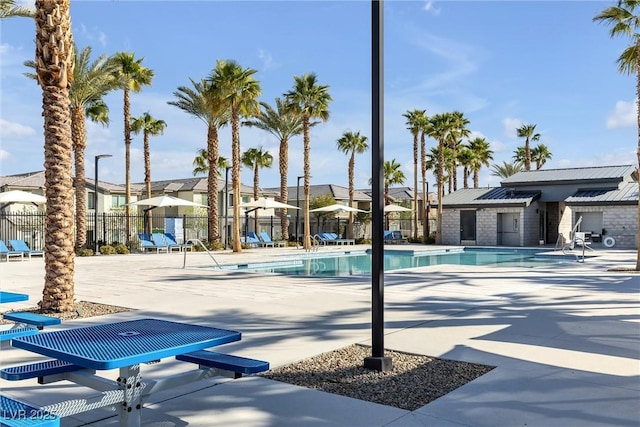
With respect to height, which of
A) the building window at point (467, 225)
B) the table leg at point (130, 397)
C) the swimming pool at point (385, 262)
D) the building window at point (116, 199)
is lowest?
the swimming pool at point (385, 262)

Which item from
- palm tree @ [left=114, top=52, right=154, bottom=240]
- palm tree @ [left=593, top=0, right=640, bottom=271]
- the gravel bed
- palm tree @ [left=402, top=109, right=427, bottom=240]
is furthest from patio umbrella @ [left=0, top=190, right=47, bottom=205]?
palm tree @ [left=402, top=109, right=427, bottom=240]

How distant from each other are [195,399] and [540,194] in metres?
30.6

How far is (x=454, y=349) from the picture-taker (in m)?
5.93

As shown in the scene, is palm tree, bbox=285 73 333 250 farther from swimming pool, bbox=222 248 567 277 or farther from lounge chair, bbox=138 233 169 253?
lounge chair, bbox=138 233 169 253

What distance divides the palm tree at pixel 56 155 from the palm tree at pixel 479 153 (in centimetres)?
4250

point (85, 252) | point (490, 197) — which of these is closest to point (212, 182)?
point (85, 252)

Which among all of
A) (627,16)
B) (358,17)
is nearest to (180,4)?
(358,17)

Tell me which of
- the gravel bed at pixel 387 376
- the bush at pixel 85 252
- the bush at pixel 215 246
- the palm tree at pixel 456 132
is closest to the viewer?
the gravel bed at pixel 387 376

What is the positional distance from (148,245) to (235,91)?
27.2ft

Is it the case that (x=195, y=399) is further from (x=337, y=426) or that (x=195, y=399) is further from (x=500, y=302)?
(x=500, y=302)

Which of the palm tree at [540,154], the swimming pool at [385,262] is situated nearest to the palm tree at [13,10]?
the swimming pool at [385,262]

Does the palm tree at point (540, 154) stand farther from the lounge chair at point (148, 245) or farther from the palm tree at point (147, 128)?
the lounge chair at point (148, 245)

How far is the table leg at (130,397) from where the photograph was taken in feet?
11.1

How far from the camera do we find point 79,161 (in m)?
24.2
